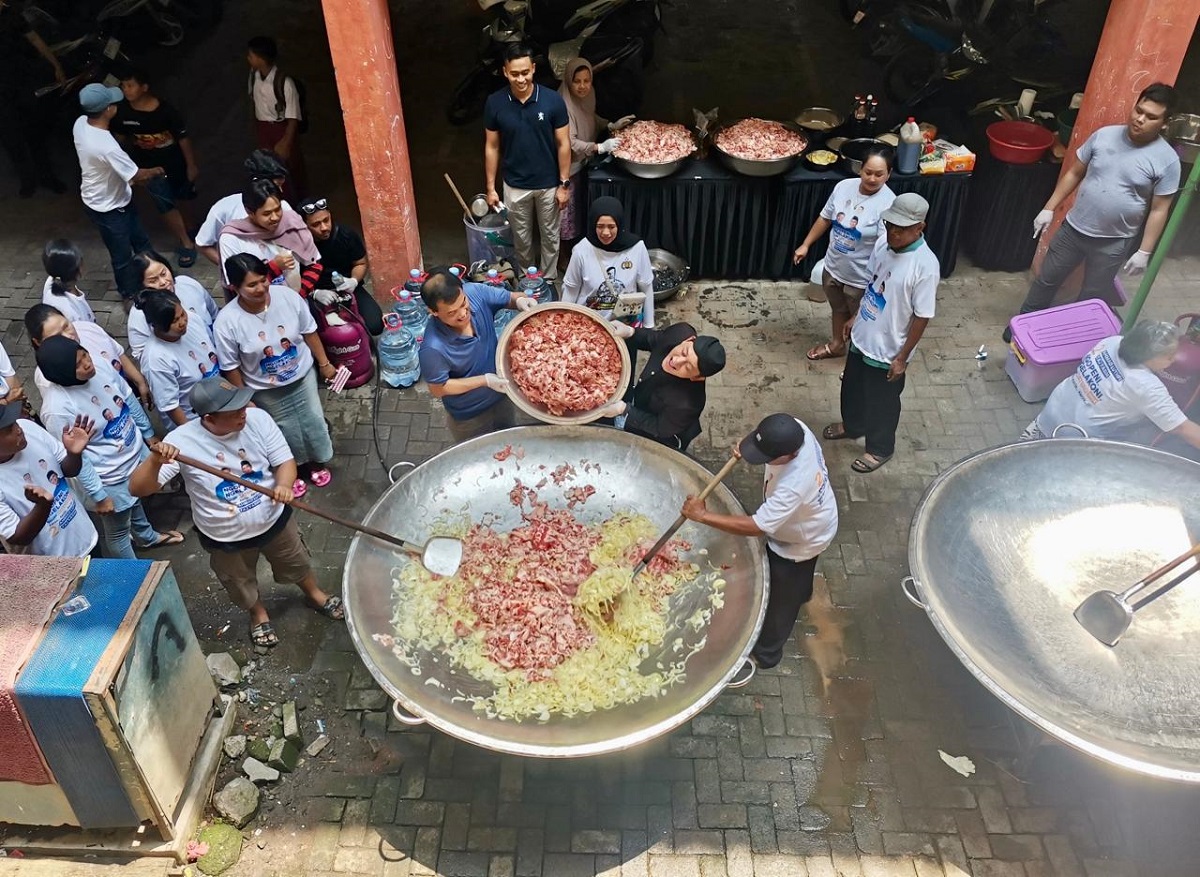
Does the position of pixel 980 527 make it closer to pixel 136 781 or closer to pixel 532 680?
pixel 532 680

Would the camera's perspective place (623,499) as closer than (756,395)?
Yes

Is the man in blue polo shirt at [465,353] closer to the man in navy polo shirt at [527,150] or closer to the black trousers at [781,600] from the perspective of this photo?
the black trousers at [781,600]

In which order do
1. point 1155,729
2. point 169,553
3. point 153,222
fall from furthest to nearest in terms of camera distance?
point 153,222 → point 169,553 → point 1155,729

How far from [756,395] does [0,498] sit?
5.32 meters

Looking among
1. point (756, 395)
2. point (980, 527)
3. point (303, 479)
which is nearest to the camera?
point (980, 527)

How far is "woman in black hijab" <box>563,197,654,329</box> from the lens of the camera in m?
5.94

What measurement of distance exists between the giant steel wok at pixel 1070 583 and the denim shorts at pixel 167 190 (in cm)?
745

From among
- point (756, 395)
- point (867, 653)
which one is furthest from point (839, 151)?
point (867, 653)

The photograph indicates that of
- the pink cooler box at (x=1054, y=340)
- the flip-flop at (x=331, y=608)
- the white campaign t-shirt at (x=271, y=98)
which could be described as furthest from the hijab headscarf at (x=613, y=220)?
the white campaign t-shirt at (x=271, y=98)

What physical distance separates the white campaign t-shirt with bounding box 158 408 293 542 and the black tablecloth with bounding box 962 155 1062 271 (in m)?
6.96

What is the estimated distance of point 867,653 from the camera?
220 inches

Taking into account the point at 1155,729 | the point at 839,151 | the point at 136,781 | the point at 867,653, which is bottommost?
the point at 867,653

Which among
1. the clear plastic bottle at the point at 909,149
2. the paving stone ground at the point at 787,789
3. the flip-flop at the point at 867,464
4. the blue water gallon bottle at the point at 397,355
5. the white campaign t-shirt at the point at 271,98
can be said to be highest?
the white campaign t-shirt at the point at 271,98

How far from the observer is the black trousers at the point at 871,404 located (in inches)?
250
